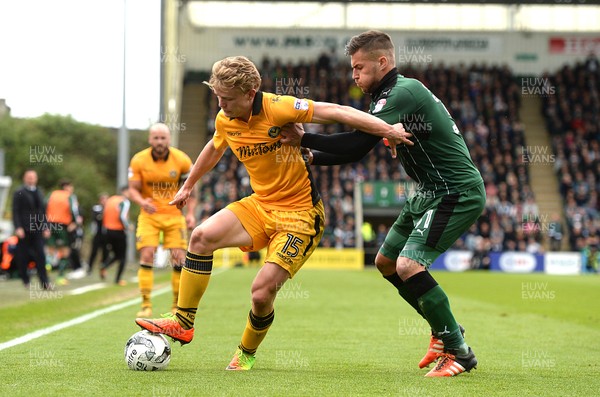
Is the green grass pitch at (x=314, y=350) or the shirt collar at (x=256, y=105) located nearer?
the green grass pitch at (x=314, y=350)

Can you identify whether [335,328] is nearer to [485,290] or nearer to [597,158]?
[485,290]

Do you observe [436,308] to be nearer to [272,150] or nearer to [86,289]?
[272,150]

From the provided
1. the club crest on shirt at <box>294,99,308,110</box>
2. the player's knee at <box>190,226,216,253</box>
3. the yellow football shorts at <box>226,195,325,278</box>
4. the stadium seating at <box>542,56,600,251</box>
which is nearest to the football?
the player's knee at <box>190,226,216,253</box>

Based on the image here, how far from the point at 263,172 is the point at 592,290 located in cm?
1477

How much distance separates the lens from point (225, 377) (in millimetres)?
6129

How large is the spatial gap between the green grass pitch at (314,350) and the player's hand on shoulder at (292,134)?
1.61 meters

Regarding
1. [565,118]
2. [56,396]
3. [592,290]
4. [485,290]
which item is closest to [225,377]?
[56,396]

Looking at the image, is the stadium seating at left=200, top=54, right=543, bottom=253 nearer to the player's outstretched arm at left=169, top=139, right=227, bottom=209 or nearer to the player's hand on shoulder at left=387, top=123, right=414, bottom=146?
the player's outstretched arm at left=169, top=139, right=227, bottom=209

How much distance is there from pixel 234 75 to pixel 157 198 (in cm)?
585

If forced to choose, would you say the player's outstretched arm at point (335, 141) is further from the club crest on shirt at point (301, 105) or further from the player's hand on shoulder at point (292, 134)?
the club crest on shirt at point (301, 105)

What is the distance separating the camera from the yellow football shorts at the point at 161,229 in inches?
460

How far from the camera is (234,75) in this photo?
6184 millimetres

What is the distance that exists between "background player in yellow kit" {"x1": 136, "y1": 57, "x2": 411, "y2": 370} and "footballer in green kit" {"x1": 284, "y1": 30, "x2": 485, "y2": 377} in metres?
0.21

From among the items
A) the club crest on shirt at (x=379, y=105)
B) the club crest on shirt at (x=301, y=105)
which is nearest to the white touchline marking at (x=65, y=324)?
the club crest on shirt at (x=301, y=105)
